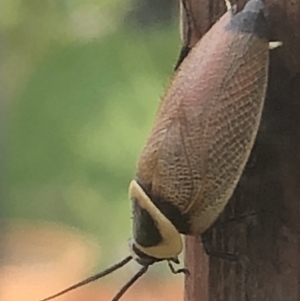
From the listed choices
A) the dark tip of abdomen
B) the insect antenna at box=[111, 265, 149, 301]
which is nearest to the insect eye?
the insect antenna at box=[111, 265, 149, 301]

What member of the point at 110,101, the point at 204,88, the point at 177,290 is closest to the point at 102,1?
the point at 110,101

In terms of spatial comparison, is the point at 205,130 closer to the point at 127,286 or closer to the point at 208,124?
the point at 208,124

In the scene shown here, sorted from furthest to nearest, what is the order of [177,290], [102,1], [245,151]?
[177,290]
[102,1]
[245,151]

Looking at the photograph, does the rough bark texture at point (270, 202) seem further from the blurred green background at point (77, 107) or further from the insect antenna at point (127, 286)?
the blurred green background at point (77, 107)

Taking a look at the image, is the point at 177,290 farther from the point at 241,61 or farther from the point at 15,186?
the point at 241,61

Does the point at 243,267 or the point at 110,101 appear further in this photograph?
Result: the point at 110,101

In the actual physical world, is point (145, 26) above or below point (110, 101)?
above

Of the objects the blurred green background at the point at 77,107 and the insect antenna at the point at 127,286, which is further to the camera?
the blurred green background at the point at 77,107

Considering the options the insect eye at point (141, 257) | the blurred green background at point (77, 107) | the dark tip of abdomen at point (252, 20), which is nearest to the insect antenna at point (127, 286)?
the insect eye at point (141, 257)
